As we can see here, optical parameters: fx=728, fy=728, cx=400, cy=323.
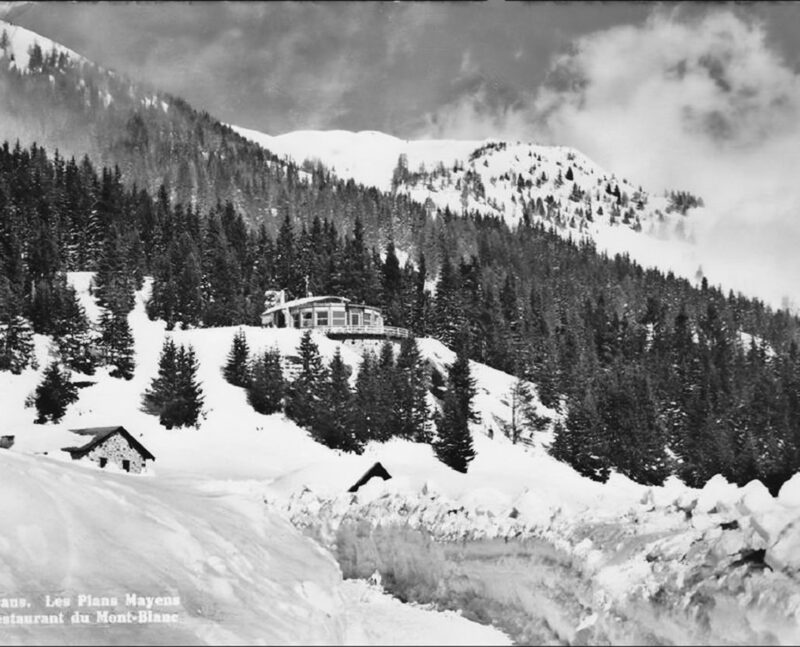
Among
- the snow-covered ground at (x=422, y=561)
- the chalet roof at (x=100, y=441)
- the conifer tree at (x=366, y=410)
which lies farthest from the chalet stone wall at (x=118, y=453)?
the snow-covered ground at (x=422, y=561)

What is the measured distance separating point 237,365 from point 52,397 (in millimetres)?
17636

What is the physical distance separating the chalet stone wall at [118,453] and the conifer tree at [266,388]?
57.5ft

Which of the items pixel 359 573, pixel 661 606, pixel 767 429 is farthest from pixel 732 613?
pixel 767 429

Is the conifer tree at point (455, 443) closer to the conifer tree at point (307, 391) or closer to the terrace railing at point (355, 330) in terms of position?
the conifer tree at point (307, 391)

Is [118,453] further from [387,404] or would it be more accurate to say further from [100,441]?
[387,404]

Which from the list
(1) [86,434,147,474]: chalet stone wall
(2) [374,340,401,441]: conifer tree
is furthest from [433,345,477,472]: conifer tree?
(1) [86,434,147,474]: chalet stone wall

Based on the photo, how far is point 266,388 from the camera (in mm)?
65000

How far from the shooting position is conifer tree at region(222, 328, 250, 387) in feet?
229

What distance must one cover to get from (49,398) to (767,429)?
7204 cm

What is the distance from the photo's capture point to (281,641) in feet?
24.5

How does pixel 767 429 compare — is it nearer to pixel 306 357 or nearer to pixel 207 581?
pixel 306 357

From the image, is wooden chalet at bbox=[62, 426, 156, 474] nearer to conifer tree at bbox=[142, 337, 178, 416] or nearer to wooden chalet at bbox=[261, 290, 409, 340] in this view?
conifer tree at bbox=[142, 337, 178, 416]

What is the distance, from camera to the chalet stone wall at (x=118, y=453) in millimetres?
45375

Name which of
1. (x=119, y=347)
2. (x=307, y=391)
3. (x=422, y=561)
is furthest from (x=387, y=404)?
(x=422, y=561)
